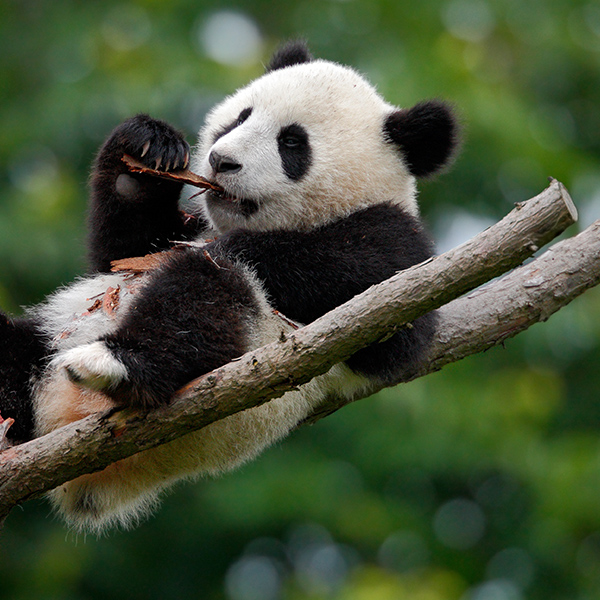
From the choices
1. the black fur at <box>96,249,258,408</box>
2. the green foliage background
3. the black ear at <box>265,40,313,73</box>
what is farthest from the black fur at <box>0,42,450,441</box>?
the green foliage background

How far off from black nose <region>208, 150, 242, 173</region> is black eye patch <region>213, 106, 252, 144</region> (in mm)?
406

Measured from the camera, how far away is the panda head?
359 cm

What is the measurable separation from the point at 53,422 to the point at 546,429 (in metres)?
7.58

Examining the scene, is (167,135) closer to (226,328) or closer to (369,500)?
(226,328)

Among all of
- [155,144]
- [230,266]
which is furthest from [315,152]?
[230,266]

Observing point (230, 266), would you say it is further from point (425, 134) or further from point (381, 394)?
point (381, 394)

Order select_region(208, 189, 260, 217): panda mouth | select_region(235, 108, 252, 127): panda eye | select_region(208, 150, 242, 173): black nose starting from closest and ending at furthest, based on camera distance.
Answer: select_region(208, 150, 242, 173): black nose < select_region(208, 189, 260, 217): panda mouth < select_region(235, 108, 252, 127): panda eye

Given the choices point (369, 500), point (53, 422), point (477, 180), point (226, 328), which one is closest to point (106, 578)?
point (369, 500)

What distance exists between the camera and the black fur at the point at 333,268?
319cm

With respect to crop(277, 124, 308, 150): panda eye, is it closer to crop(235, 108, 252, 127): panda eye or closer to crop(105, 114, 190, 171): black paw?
crop(235, 108, 252, 127): panda eye

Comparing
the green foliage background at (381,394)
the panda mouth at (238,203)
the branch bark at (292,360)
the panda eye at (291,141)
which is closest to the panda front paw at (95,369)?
the branch bark at (292,360)

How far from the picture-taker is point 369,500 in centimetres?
848

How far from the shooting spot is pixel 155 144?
3576 mm

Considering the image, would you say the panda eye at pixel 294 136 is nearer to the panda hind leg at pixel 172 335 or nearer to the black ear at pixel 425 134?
the black ear at pixel 425 134
